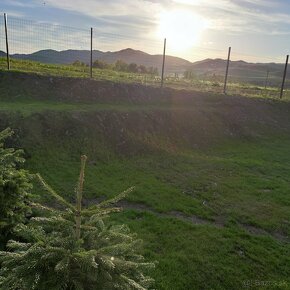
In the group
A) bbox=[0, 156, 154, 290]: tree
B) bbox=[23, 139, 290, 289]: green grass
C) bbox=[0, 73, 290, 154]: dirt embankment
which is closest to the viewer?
bbox=[0, 156, 154, 290]: tree

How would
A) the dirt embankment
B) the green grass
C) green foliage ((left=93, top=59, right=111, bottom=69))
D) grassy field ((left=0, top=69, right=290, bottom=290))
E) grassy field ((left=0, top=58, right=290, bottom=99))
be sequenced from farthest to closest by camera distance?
green foliage ((left=93, top=59, right=111, bottom=69))
grassy field ((left=0, top=58, right=290, bottom=99))
the dirt embankment
grassy field ((left=0, top=69, right=290, bottom=290))
the green grass

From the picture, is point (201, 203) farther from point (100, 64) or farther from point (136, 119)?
point (100, 64)

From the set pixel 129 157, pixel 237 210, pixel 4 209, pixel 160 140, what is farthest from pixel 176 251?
pixel 160 140

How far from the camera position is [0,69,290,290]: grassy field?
7.76 meters

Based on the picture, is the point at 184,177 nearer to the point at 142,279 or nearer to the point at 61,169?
the point at 61,169

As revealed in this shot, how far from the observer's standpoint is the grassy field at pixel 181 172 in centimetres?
776

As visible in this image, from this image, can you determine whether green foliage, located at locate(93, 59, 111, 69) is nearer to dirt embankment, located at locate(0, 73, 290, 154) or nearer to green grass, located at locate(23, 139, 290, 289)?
dirt embankment, located at locate(0, 73, 290, 154)

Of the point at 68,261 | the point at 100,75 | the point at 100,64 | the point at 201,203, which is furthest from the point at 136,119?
the point at 100,64

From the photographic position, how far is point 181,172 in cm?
1299

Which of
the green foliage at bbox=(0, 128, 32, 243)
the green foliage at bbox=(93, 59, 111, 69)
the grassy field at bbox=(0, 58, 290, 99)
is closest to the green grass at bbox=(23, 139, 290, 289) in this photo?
the green foliage at bbox=(0, 128, 32, 243)

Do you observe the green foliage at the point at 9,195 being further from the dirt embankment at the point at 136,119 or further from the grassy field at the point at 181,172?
the dirt embankment at the point at 136,119

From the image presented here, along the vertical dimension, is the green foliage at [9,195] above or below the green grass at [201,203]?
above

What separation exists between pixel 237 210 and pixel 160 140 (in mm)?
6347

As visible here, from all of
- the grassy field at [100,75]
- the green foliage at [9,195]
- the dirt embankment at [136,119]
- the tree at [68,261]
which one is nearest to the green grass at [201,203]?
the dirt embankment at [136,119]
